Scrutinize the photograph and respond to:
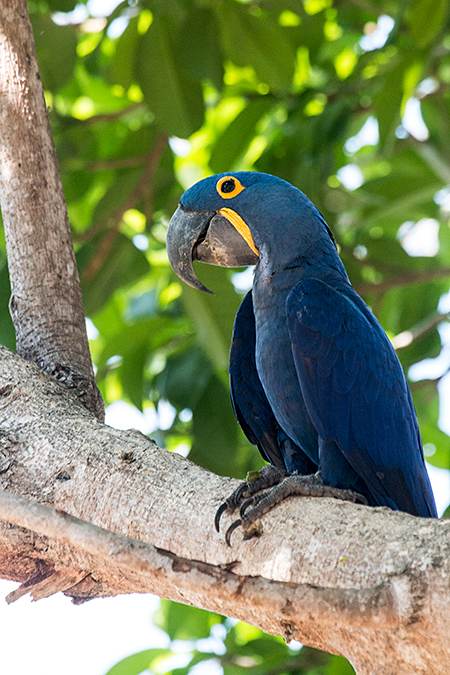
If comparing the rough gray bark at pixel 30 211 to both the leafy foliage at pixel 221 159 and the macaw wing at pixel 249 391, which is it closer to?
the leafy foliage at pixel 221 159

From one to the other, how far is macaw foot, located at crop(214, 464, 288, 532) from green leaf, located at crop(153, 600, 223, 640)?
1801 millimetres

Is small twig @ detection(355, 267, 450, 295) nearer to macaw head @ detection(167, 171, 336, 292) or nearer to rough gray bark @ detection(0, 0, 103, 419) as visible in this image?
macaw head @ detection(167, 171, 336, 292)

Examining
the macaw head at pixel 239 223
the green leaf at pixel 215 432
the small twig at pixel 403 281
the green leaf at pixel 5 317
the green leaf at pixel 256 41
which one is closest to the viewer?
the green leaf at pixel 5 317

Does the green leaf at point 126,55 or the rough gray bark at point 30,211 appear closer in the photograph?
the rough gray bark at point 30,211

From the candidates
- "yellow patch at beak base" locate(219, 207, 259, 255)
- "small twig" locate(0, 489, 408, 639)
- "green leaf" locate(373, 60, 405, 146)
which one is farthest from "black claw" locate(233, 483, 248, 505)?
"green leaf" locate(373, 60, 405, 146)

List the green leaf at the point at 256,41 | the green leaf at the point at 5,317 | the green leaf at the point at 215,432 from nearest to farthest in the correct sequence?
the green leaf at the point at 5,317
the green leaf at the point at 256,41
the green leaf at the point at 215,432

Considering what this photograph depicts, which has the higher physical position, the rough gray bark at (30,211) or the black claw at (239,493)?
the rough gray bark at (30,211)

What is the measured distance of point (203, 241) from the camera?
7.21ft

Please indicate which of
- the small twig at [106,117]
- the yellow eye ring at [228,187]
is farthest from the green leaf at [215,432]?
the small twig at [106,117]

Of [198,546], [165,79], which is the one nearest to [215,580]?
[198,546]

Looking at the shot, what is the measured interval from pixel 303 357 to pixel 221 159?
1549 mm

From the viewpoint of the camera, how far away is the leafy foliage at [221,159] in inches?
102

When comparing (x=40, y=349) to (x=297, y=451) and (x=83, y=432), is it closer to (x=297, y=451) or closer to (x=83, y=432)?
(x=83, y=432)

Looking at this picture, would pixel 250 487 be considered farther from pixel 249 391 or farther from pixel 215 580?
pixel 249 391
